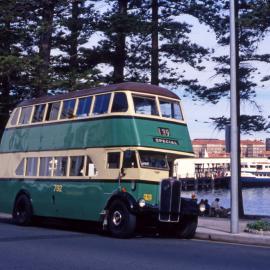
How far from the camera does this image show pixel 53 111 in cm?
2186

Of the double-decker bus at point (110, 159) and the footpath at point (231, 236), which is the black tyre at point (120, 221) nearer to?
the double-decker bus at point (110, 159)

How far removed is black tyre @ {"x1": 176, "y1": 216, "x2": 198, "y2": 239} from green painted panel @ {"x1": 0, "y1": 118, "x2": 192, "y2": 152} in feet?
7.06

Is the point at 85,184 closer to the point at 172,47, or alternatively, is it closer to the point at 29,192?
the point at 29,192

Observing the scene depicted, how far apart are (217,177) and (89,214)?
8847 centimetres

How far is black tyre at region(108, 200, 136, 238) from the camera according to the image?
57.6 feet

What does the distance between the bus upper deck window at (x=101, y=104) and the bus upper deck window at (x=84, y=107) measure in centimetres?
41

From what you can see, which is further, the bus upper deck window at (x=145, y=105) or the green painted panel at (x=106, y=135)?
the bus upper deck window at (x=145, y=105)

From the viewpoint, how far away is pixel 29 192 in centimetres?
2228

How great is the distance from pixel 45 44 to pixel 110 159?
677 inches

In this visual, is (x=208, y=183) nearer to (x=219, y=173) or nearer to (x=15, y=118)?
(x=219, y=173)

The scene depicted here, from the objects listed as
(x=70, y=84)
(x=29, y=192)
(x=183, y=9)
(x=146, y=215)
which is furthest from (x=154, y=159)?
(x=183, y=9)

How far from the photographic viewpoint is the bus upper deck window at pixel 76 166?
1994cm

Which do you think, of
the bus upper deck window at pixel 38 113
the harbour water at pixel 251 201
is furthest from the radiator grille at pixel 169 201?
the harbour water at pixel 251 201

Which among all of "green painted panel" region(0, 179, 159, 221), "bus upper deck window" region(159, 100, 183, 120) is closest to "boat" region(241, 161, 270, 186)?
"green painted panel" region(0, 179, 159, 221)
